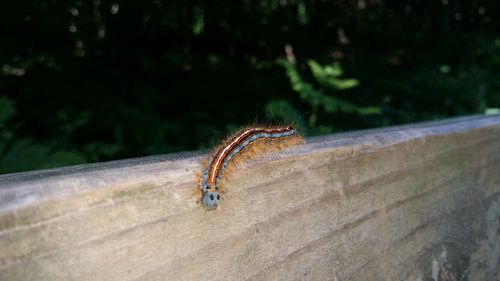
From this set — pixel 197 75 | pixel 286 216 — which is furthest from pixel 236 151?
pixel 197 75

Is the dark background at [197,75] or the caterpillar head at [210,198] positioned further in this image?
the dark background at [197,75]

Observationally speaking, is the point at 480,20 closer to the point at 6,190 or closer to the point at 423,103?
the point at 423,103

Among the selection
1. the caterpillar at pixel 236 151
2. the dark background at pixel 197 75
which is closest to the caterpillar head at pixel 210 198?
the caterpillar at pixel 236 151

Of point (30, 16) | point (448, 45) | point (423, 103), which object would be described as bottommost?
point (423, 103)

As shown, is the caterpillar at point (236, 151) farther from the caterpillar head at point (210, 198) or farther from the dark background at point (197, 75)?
the dark background at point (197, 75)

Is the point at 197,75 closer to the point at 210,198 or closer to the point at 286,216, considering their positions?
the point at 286,216

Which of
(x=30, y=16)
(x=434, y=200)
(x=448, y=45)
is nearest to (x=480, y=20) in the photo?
(x=448, y=45)
